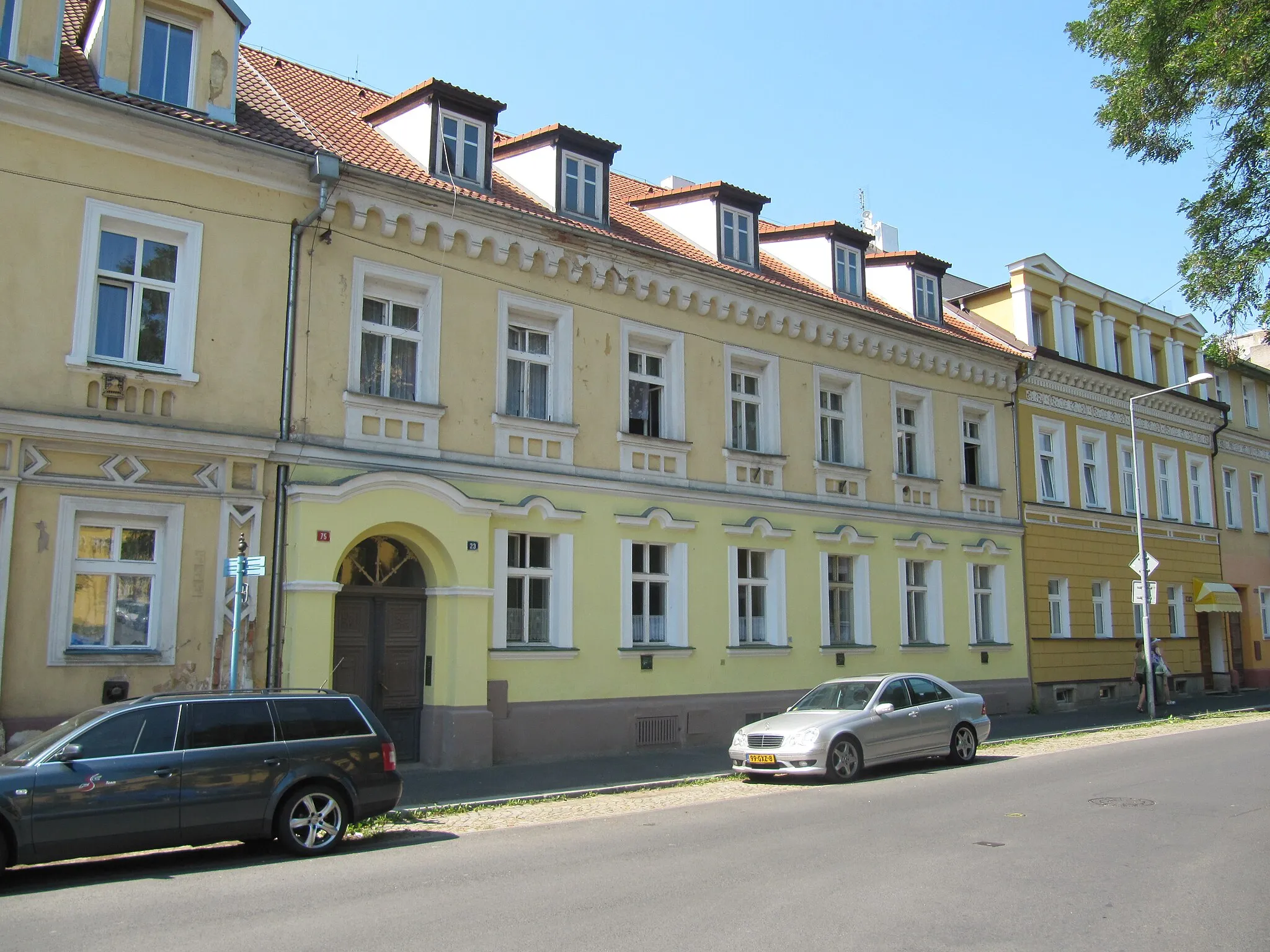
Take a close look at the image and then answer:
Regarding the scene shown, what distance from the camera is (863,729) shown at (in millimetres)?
15016

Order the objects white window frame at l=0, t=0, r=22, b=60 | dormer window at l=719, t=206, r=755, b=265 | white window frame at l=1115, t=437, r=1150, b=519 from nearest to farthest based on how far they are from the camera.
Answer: white window frame at l=0, t=0, r=22, b=60 → dormer window at l=719, t=206, r=755, b=265 → white window frame at l=1115, t=437, r=1150, b=519

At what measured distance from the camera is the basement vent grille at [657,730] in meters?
17.9

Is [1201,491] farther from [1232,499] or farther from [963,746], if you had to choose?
[963,746]

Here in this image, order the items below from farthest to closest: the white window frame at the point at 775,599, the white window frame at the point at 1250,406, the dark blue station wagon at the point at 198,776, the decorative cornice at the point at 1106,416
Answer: the white window frame at the point at 1250,406 → the decorative cornice at the point at 1106,416 → the white window frame at the point at 775,599 → the dark blue station wagon at the point at 198,776

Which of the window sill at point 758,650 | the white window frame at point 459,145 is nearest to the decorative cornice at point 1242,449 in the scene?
the window sill at point 758,650

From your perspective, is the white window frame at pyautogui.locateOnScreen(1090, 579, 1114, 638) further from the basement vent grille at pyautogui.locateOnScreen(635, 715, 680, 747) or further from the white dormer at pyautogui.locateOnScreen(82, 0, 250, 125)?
the white dormer at pyautogui.locateOnScreen(82, 0, 250, 125)

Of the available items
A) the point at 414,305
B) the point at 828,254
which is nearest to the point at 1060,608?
the point at 828,254

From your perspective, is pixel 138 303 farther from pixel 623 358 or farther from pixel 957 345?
pixel 957 345

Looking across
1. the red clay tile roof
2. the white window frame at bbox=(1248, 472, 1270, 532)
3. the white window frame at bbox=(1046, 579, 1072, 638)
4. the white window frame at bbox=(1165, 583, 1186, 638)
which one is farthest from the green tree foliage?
the white window frame at bbox=(1248, 472, 1270, 532)

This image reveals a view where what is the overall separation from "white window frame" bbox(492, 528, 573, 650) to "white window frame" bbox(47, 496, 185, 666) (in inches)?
189

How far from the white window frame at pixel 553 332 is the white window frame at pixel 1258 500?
2777 cm

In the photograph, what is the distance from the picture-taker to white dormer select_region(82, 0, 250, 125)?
1400cm

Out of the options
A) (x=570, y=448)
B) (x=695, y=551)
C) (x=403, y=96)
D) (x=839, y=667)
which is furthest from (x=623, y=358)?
(x=839, y=667)

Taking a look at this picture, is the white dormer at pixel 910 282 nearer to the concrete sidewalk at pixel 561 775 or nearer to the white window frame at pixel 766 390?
the white window frame at pixel 766 390
